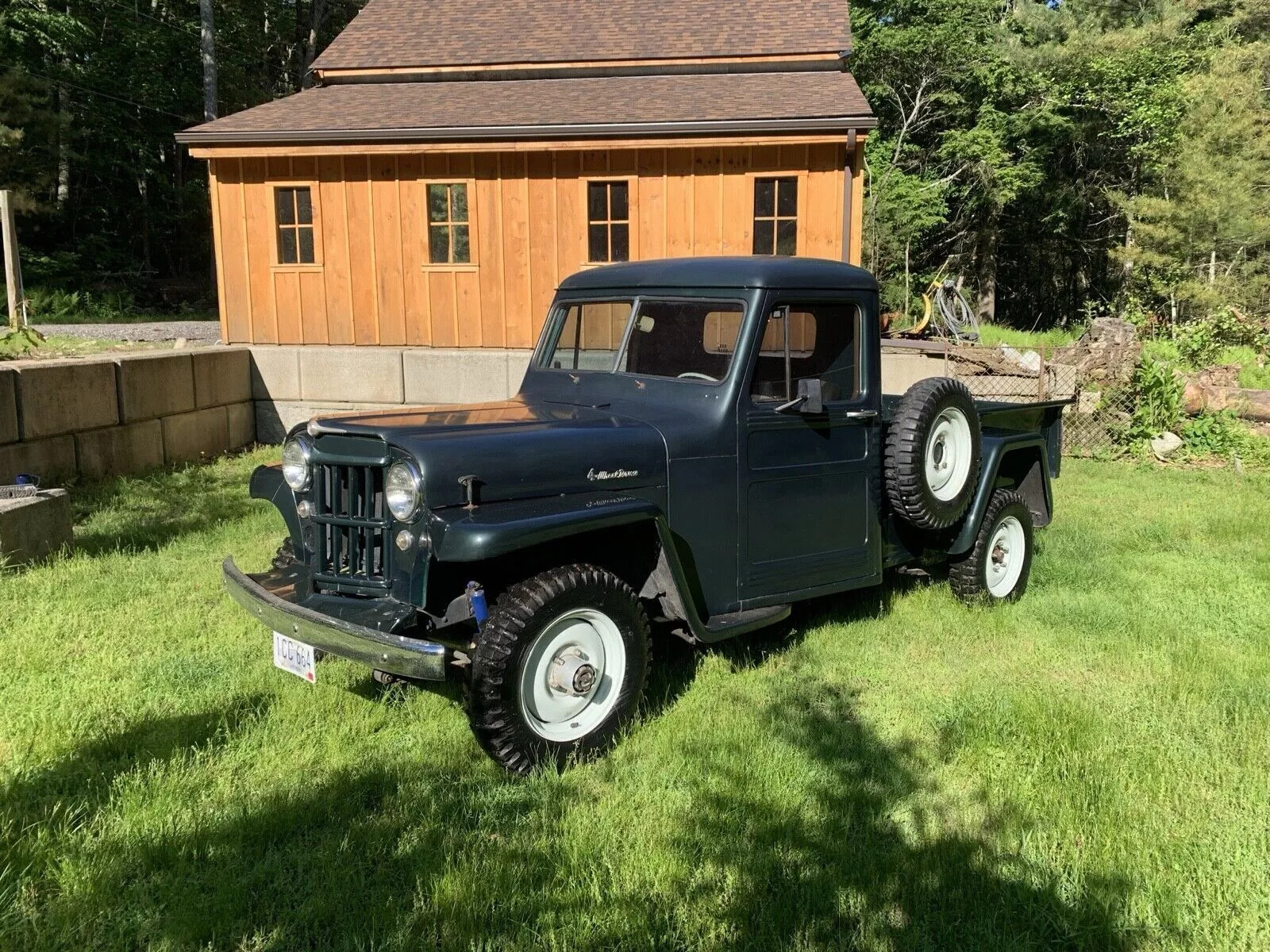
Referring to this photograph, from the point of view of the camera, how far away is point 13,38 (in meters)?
23.8

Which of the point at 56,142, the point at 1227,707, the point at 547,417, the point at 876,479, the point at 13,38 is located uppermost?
the point at 13,38

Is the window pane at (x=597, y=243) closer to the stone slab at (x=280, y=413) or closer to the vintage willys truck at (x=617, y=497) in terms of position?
the stone slab at (x=280, y=413)

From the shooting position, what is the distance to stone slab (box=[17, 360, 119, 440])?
759 cm

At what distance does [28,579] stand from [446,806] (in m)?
3.76

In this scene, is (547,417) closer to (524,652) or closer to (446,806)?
(524,652)

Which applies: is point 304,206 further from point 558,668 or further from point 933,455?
point 558,668

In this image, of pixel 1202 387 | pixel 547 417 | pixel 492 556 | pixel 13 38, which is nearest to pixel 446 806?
pixel 492 556

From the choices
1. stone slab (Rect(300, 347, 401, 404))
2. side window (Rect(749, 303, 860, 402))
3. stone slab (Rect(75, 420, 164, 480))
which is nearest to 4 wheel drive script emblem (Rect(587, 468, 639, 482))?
side window (Rect(749, 303, 860, 402))

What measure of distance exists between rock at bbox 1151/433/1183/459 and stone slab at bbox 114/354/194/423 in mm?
10515

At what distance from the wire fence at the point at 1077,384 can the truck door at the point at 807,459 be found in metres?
6.63

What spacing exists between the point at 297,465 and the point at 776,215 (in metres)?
8.81

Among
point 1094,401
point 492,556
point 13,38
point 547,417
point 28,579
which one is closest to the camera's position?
point 492,556

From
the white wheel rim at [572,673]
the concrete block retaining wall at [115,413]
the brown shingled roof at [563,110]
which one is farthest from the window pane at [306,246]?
the white wheel rim at [572,673]

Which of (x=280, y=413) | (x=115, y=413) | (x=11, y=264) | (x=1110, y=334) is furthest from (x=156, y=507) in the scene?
(x=1110, y=334)
